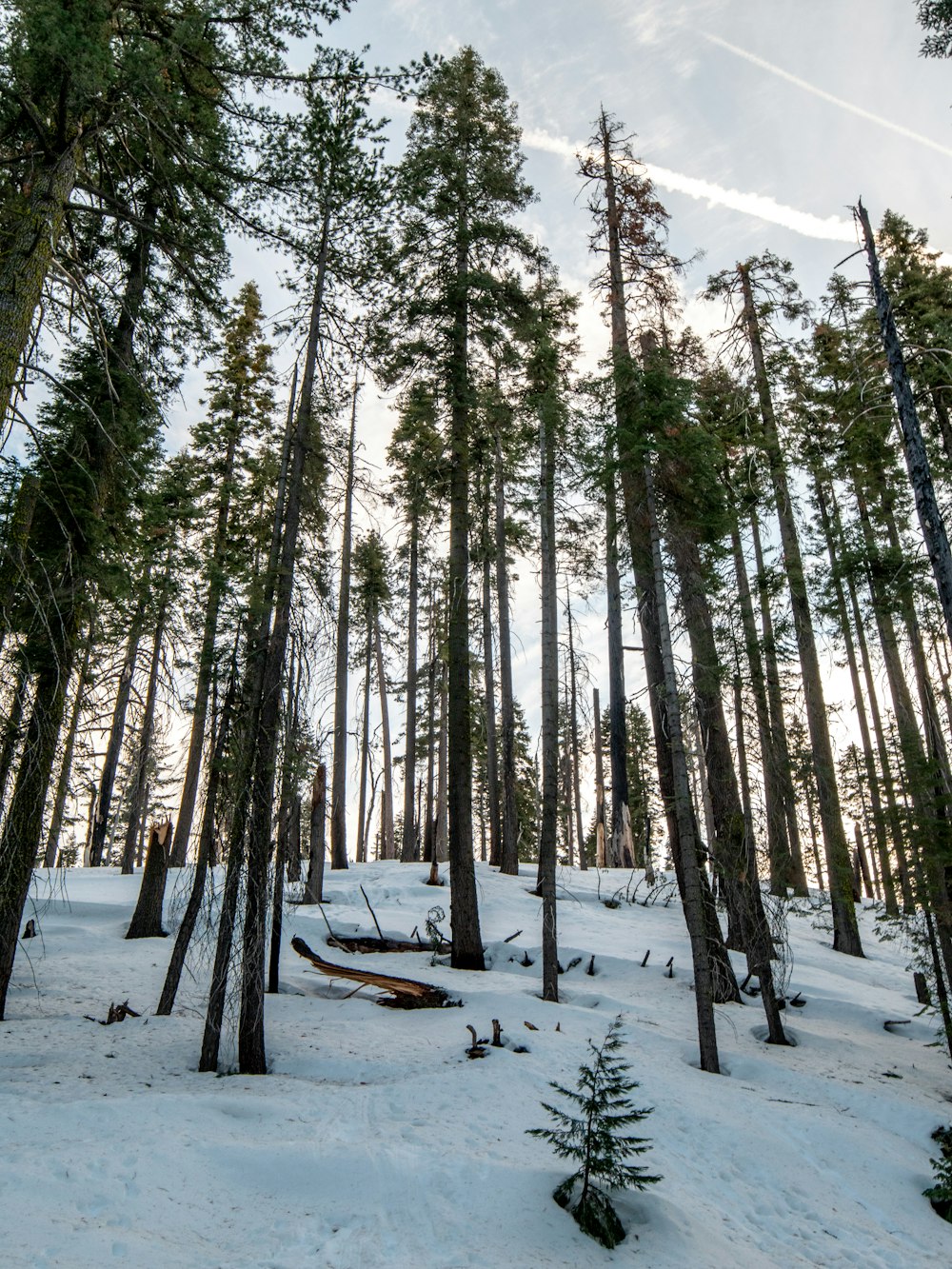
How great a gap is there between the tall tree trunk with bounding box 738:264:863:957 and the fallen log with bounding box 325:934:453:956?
7.37m

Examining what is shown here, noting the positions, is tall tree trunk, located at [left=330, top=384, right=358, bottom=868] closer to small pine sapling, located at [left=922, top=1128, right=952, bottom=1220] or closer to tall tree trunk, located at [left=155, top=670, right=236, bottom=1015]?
tall tree trunk, located at [left=155, top=670, right=236, bottom=1015]

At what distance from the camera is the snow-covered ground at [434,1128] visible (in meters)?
4.31

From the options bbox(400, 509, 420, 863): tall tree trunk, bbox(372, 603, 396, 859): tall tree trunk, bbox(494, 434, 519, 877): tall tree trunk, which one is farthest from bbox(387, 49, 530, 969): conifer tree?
bbox(372, 603, 396, 859): tall tree trunk

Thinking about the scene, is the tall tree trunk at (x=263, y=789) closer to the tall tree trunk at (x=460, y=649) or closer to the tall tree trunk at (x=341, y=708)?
the tall tree trunk at (x=460, y=649)

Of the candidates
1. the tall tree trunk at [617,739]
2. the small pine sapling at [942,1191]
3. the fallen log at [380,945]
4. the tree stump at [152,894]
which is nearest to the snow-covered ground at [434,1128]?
the small pine sapling at [942,1191]

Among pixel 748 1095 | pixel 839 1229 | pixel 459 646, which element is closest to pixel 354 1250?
pixel 839 1229

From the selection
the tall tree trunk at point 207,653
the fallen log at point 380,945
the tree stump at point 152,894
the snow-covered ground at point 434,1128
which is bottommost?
the snow-covered ground at point 434,1128

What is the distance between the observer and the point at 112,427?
9.20 metres

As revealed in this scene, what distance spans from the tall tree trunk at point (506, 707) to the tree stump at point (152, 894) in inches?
306

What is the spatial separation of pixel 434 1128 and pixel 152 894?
911 centimetres

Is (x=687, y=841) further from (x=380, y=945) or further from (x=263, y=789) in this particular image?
(x=380, y=945)

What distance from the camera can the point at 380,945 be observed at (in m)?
12.1

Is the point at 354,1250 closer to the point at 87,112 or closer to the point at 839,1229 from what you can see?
the point at 839,1229

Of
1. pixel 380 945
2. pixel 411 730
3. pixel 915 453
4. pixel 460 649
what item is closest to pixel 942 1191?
pixel 915 453
